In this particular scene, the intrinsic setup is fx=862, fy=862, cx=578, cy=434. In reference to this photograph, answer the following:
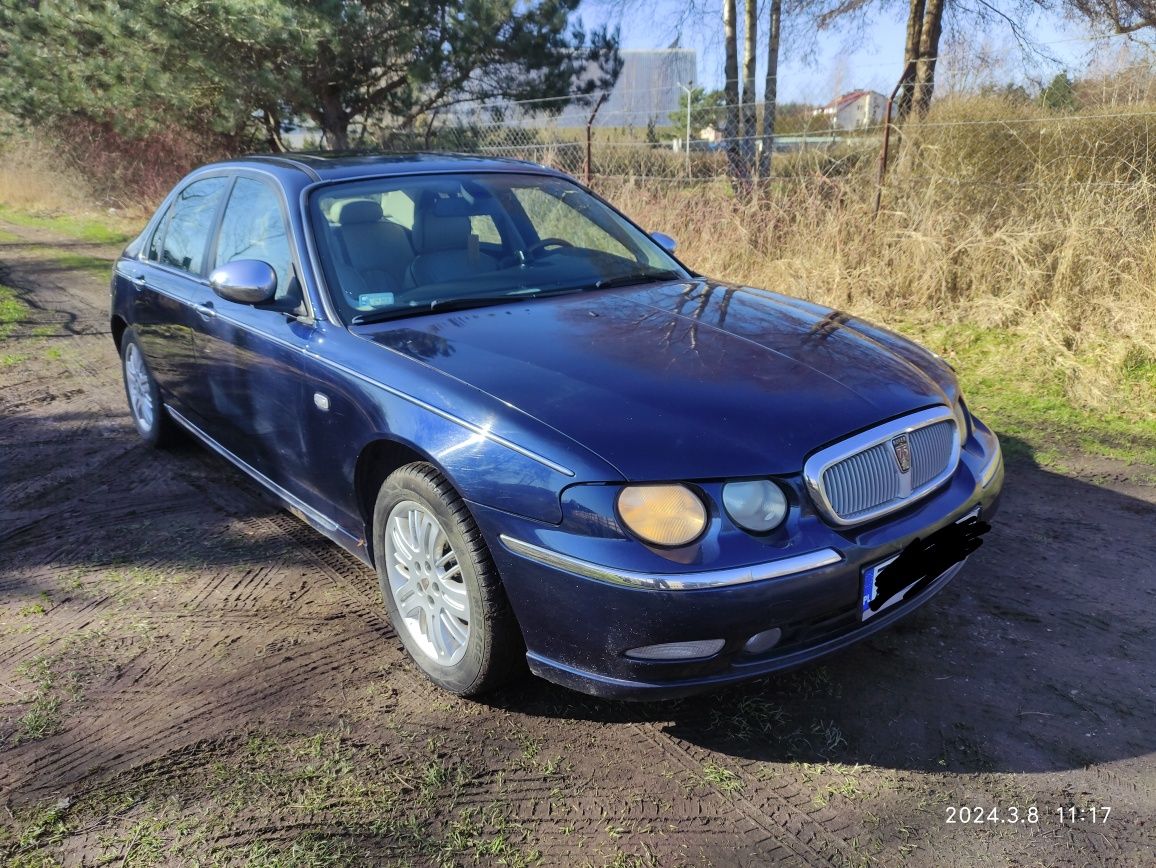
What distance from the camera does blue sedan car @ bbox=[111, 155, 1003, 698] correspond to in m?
2.29

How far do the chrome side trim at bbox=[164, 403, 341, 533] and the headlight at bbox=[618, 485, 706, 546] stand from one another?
1.47 m

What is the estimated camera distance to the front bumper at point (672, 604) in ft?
7.27

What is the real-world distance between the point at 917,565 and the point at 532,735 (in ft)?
4.17

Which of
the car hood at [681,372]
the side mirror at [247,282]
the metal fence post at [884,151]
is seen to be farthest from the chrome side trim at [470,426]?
the metal fence post at [884,151]

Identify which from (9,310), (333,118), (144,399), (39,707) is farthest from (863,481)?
(333,118)

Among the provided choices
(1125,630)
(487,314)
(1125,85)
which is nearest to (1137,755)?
(1125,630)

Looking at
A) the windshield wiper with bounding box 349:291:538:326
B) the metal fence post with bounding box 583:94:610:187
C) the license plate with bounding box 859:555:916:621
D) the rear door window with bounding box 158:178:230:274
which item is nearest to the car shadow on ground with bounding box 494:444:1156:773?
the license plate with bounding box 859:555:916:621

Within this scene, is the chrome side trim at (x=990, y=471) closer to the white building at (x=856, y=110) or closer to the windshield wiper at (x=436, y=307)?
the windshield wiper at (x=436, y=307)

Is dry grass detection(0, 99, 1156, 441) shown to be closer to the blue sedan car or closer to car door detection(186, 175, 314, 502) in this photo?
the blue sedan car

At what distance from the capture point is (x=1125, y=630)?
3086 millimetres

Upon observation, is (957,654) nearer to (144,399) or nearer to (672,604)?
(672,604)

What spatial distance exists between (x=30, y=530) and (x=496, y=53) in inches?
542

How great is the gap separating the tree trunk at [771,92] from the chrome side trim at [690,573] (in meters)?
7.27

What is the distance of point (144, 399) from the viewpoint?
511cm
